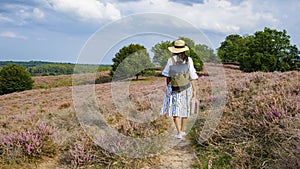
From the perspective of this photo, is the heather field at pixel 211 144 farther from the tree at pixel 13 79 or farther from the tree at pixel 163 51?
the tree at pixel 13 79

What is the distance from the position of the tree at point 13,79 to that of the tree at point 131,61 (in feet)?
107

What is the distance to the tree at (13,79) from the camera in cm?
3675

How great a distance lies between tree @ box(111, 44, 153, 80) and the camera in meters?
7.27

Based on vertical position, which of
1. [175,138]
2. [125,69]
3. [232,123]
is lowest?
[175,138]

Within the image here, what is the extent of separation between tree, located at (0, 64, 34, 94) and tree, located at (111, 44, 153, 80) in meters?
32.6

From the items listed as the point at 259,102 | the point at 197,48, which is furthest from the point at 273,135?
the point at 197,48

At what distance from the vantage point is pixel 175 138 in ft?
18.6

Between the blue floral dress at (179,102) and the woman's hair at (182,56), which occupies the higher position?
the woman's hair at (182,56)

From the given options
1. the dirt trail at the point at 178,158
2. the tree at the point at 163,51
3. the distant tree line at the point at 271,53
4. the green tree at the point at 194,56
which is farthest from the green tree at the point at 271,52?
the dirt trail at the point at 178,158

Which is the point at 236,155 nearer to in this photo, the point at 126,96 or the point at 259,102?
the point at 259,102

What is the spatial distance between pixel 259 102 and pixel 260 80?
13.2 feet

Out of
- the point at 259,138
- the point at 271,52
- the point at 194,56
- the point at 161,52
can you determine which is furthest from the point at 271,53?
the point at 259,138

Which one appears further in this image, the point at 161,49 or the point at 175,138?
the point at 161,49

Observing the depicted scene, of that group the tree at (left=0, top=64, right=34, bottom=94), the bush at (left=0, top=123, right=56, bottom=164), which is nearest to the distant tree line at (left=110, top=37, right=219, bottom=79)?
A: the bush at (left=0, top=123, right=56, bottom=164)
